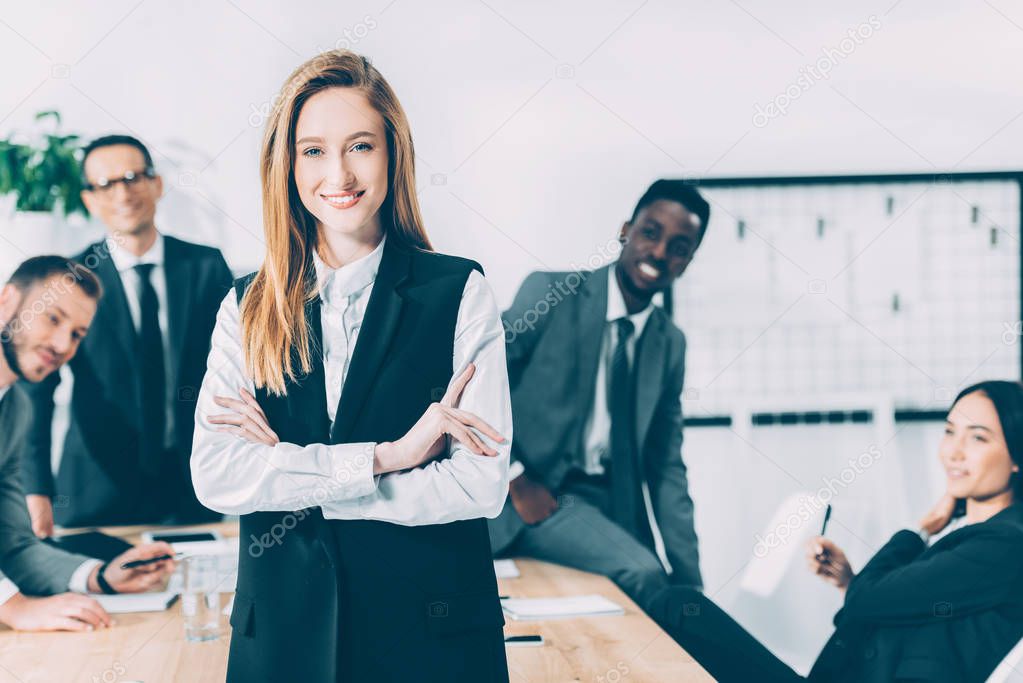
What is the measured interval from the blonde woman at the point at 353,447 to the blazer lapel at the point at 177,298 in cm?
101

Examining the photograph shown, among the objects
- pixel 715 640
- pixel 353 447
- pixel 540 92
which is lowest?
pixel 715 640

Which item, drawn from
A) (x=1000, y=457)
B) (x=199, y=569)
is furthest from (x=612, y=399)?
(x=199, y=569)

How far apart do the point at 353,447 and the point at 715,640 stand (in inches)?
47.2

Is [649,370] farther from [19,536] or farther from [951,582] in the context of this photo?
[19,536]

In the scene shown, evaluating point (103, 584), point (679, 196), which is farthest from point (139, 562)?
point (679, 196)

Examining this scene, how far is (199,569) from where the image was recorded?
6.79 feet

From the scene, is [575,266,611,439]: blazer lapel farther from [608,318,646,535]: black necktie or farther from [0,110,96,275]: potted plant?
[0,110,96,275]: potted plant

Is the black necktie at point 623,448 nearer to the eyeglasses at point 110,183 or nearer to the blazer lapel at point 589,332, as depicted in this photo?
the blazer lapel at point 589,332

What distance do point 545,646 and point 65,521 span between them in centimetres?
163

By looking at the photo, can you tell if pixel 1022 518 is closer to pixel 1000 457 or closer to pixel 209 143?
pixel 1000 457

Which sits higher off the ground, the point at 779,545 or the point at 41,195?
the point at 41,195

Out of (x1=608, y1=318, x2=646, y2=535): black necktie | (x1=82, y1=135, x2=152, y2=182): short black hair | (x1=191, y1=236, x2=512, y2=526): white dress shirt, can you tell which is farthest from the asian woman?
(x1=82, y1=135, x2=152, y2=182): short black hair

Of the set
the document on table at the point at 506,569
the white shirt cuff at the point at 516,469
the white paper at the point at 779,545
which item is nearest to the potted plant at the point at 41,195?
the white shirt cuff at the point at 516,469

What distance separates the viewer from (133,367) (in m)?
2.94
